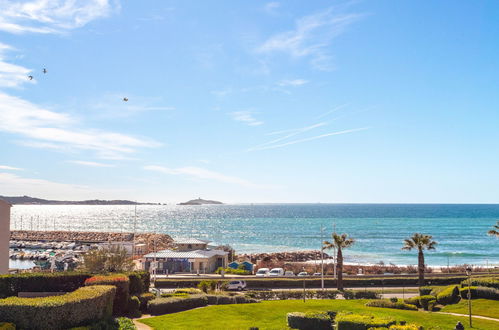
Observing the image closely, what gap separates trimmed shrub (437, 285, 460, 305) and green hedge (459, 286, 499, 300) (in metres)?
0.45

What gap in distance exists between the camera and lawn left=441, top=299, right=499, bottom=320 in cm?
3075

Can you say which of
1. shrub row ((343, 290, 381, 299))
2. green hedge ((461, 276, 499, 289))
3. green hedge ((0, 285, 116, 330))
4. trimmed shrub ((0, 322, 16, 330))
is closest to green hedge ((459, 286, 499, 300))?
green hedge ((461, 276, 499, 289))

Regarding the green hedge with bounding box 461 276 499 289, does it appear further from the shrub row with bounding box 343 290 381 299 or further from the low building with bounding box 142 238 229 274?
the low building with bounding box 142 238 229 274

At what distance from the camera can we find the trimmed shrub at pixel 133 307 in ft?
93.8

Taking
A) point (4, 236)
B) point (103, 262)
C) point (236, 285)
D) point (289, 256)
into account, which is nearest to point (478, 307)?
point (236, 285)

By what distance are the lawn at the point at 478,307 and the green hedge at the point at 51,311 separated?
24.2m

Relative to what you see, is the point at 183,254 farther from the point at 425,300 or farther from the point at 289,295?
the point at 425,300

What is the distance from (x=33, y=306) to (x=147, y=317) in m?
9.85

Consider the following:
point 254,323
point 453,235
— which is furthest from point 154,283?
point 453,235

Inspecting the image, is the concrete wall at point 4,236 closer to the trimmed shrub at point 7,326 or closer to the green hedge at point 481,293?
the trimmed shrub at point 7,326

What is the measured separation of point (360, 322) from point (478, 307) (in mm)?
14912

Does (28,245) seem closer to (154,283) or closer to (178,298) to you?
(154,283)

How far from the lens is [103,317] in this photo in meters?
22.8

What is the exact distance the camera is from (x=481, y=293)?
113ft
